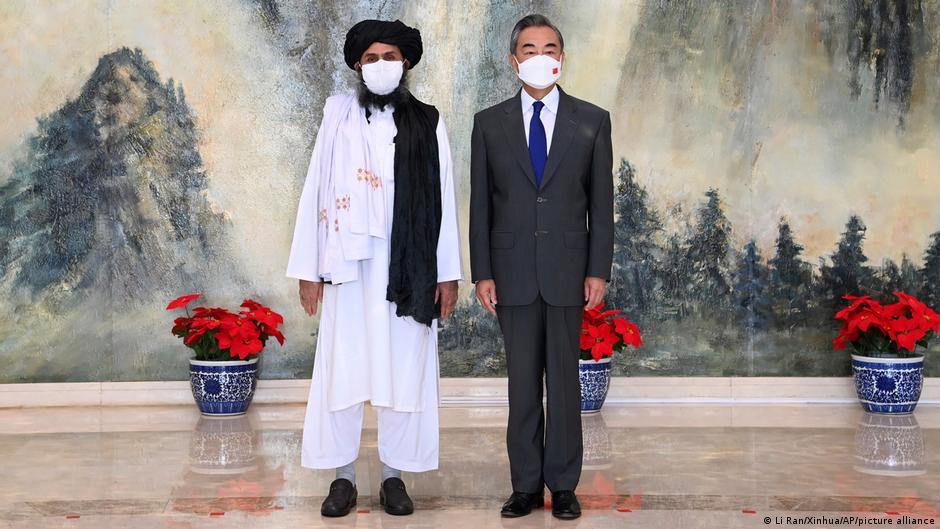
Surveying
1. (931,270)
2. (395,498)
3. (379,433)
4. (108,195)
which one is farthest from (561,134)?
(931,270)

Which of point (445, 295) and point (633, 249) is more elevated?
point (633, 249)

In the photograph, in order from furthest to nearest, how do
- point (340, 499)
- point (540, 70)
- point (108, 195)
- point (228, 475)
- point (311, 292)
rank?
point (108, 195) → point (228, 475) → point (311, 292) → point (340, 499) → point (540, 70)

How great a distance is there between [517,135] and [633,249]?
9.41ft

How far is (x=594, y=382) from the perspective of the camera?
6.21 metres

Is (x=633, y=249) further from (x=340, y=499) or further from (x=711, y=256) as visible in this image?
(x=340, y=499)

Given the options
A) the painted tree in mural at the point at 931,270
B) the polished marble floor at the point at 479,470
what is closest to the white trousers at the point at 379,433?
the polished marble floor at the point at 479,470

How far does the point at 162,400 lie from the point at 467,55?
2715mm

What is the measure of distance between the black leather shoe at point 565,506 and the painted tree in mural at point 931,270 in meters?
3.73

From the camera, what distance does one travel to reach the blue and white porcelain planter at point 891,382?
20.4 ft

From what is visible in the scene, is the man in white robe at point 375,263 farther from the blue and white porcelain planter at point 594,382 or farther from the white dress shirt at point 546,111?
the blue and white porcelain planter at point 594,382

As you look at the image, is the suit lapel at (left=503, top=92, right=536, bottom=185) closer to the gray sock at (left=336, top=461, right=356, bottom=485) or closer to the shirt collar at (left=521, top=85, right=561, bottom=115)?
the shirt collar at (left=521, top=85, right=561, bottom=115)

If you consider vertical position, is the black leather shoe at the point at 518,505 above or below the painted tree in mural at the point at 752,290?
below

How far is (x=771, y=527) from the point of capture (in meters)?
3.89

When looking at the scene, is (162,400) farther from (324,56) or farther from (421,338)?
(421,338)
